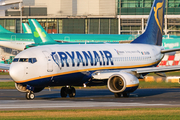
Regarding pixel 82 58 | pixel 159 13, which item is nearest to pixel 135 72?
pixel 82 58

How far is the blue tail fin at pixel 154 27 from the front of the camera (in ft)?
130

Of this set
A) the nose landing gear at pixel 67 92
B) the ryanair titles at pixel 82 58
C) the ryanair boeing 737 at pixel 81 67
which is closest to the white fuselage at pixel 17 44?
the ryanair boeing 737 at pixel 81 67

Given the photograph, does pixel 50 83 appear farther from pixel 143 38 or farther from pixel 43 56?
pixel 143 38

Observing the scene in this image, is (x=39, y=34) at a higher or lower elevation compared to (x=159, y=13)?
lower

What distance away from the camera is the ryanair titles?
94.8 feet

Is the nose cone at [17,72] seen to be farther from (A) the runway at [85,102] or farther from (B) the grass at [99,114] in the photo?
(B) the grass at [99,114]

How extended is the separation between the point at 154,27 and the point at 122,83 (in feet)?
41.8

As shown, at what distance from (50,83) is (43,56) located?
2116mm

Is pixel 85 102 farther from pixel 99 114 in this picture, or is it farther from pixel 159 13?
pixel 159 13

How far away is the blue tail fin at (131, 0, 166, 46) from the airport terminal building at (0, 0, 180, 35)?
78.3 meters

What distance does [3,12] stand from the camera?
123 m

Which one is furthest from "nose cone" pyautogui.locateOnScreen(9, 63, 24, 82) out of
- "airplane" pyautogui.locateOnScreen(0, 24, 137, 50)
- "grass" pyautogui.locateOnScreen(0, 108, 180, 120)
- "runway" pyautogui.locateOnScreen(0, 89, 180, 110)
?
"airplane" pyautogui.locateOnScreen(0, 24, 137, 50)

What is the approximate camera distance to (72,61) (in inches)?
1169

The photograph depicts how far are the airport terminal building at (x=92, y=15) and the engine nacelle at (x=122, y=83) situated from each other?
3552 inches
